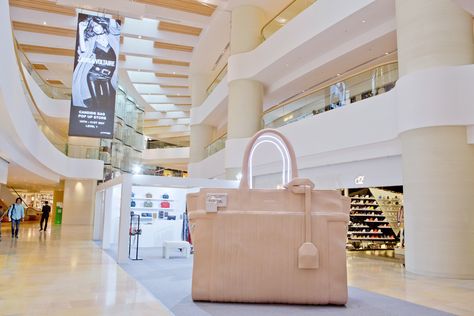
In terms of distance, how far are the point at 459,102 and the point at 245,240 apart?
5141 millimetres

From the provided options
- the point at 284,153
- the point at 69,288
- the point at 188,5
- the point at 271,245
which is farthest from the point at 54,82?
the point at 271,245

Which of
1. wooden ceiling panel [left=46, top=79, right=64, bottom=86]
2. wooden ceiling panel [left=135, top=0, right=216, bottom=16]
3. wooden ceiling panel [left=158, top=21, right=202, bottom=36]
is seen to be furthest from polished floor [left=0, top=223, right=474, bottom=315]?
wooden ceiling panel [left=46, top=79, right=64, bottom=86]

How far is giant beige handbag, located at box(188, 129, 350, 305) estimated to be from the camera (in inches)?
162

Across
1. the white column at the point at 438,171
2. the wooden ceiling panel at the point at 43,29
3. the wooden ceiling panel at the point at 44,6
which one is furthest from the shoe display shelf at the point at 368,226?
the wooden ceiling panel at the point at 43,29

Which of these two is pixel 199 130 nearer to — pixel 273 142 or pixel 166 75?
pixel 166 75

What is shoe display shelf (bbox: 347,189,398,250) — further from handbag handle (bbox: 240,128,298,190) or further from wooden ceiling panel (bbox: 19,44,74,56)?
wooden ceiling panel (bbox: 19,44,74,56)

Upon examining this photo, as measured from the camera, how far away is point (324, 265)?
163 inches

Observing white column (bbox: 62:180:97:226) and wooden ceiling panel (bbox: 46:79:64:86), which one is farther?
wooden ceiling panel (bbox: 46:79:64:86)

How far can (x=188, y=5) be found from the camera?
16.1 m

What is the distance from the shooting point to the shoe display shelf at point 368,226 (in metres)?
12.3

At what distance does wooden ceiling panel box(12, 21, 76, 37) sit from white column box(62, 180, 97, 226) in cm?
1015

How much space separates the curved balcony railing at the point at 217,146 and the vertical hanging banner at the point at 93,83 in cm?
699

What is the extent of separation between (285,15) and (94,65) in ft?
21.9

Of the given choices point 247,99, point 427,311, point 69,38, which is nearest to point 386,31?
point 247,99
